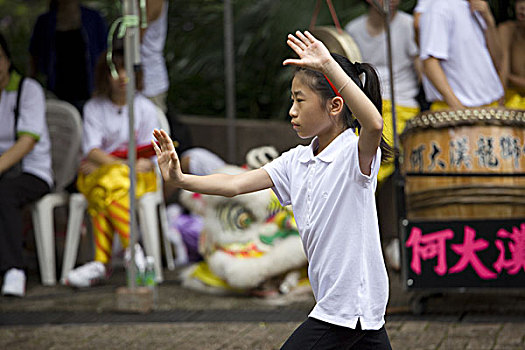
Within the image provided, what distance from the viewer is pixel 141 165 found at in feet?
17.9

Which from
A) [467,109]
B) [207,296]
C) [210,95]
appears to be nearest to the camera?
[467,109]

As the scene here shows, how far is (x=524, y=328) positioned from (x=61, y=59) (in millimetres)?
4030

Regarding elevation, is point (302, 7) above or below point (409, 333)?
above

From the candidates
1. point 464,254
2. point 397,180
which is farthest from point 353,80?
point 464,254

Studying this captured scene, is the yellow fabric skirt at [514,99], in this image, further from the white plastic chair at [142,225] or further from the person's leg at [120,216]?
the person's leg at [120,216]

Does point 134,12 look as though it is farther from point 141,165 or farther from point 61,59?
point 61,59

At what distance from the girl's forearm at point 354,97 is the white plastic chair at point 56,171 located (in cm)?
376

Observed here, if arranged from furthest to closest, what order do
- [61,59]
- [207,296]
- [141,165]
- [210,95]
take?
[210,95] < [61,59] < [141,165] < [207,296]

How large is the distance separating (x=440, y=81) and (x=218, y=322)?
1.74 metres

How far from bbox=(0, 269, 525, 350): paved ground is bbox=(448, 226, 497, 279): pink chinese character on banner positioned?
0.82 ft

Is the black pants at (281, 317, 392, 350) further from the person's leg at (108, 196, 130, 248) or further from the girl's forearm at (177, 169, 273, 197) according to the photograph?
the person's leg at (108, 196, 130, 248)

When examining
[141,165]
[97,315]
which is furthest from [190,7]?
[97,315]

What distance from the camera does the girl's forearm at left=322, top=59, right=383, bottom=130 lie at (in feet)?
7.07

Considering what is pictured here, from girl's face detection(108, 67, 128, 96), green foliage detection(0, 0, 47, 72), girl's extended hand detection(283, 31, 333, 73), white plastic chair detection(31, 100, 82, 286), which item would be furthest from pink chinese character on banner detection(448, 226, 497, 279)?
green foliage detection(0, 0, 47, 72)
